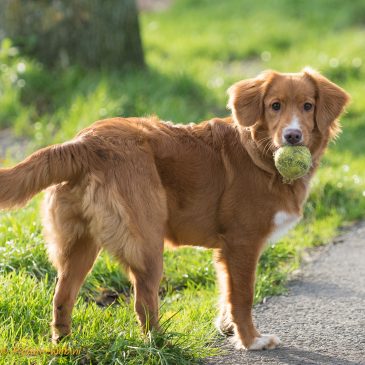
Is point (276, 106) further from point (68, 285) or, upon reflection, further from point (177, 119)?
point (177, 119)

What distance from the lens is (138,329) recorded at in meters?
4.16

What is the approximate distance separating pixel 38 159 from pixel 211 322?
1512mm

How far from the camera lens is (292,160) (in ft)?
14.5

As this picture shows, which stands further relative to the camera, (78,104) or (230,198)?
(78,104)

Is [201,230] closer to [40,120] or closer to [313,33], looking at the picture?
[40,120]

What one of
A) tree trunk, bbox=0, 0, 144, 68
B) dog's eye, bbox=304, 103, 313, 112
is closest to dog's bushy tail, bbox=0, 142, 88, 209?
dog's eye, bbox=304, 103, 313, 112

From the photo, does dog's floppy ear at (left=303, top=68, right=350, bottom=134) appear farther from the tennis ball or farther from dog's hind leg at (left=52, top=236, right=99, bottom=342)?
dog's hind leg at (left=52, top=236, right=99, bottom=342)

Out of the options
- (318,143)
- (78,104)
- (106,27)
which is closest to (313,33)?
(106,27)

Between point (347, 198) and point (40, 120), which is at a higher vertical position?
point (40, 120)

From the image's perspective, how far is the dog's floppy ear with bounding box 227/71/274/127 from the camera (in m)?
4.61

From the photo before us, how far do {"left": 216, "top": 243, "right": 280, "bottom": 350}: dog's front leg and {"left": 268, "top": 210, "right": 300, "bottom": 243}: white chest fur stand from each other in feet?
0.38

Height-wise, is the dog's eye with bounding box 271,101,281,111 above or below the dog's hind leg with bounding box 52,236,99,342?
above

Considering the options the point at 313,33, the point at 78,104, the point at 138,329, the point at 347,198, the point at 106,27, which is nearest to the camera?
the point at 138,329

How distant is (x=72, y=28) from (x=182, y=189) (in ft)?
17.1
